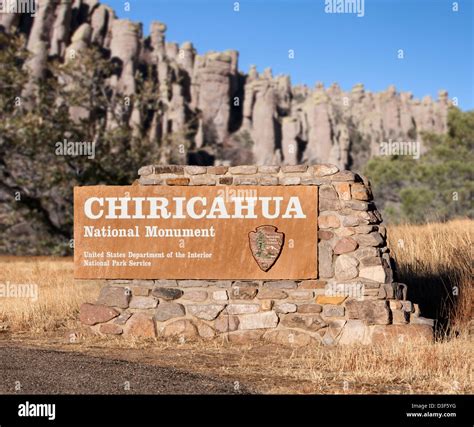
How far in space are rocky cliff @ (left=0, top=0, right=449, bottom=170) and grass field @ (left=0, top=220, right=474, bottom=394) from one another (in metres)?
72.8

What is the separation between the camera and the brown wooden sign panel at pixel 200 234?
388 inches

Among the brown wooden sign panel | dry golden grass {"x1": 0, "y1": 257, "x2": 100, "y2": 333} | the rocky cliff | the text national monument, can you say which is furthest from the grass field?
the rocky cliff

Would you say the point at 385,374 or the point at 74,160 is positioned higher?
the point at 74,160

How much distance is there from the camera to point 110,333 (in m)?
10.1

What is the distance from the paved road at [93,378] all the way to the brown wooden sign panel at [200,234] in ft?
6.56

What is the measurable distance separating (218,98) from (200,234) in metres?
95.6

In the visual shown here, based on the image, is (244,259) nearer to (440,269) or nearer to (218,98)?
(440,269)

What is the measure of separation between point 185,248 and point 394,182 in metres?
25.6

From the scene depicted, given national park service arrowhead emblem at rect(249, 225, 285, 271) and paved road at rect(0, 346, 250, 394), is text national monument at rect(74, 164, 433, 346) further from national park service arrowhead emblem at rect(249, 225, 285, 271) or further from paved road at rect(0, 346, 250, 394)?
paved road at rect(0, 346, 250, 394)

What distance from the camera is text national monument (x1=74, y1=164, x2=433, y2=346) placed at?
31.7 feet

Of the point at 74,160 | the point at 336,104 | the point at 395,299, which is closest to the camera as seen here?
the point at 395,299

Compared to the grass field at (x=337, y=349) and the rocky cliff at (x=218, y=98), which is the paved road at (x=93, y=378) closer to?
the grass field at (x=337, y=349)
